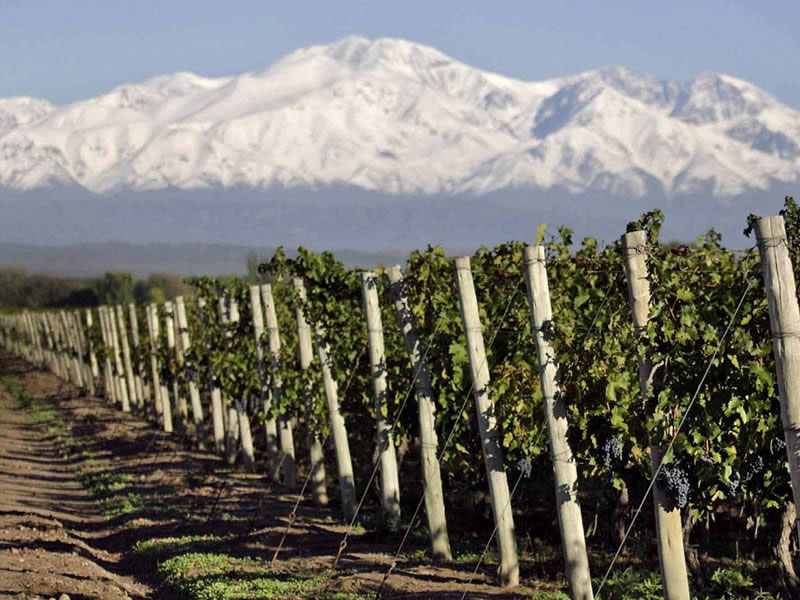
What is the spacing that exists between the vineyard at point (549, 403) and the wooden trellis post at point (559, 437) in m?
0.02

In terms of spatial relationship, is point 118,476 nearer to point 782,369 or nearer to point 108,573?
point 108,573

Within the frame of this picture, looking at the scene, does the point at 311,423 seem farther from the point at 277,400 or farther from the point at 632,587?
the point at 632,587

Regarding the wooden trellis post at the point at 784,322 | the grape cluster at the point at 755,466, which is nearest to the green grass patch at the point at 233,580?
the grape cluster at the point at 755,466

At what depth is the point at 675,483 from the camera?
949cm

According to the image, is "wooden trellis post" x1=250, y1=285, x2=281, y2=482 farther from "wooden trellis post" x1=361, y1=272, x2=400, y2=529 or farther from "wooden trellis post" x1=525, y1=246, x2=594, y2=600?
"wooden trellis post" x1=525, y1=246, x2=594, y2=600

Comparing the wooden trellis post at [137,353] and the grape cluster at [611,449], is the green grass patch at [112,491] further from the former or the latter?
the wooden trellis post at [137,353]

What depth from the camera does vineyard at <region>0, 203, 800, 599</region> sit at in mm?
9453

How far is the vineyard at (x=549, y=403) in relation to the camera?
31.0ft

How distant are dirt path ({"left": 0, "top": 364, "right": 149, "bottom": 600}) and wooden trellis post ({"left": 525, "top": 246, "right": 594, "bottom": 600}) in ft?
12.7

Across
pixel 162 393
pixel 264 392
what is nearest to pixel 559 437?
pixel 264 392

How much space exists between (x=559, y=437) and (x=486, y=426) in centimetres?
148

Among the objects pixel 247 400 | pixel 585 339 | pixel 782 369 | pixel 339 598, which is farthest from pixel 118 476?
pixel 782 369

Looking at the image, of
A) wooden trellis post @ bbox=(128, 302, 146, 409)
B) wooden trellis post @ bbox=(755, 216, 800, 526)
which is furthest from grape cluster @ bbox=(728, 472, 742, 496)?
wooden trellis post @ bbox=(128, 302, 146, 409)

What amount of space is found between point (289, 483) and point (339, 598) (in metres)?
8.51
